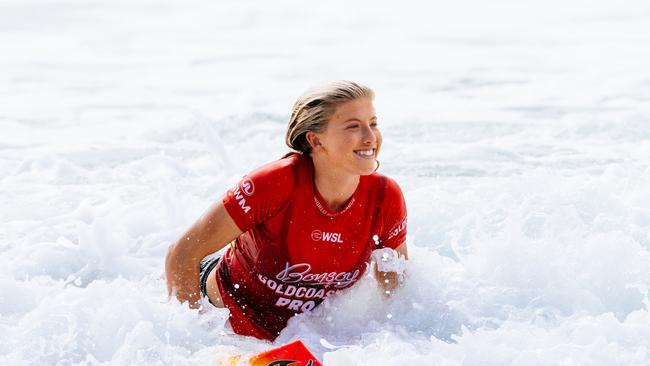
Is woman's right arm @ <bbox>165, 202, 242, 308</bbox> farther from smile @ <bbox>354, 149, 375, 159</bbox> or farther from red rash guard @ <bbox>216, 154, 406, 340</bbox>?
smile @ <bbox>354, 149, 375, 159</bbox>

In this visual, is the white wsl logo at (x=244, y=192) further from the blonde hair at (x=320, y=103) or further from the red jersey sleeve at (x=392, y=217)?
the red jersey sleeve at (x=392, y=217)

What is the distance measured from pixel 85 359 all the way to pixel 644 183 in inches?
153

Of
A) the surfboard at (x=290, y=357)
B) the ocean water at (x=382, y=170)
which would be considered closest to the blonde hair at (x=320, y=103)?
the ocean water at (x=382, y=170)

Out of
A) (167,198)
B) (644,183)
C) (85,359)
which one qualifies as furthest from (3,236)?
(644,183)

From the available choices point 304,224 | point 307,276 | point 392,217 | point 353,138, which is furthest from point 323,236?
point 353,138

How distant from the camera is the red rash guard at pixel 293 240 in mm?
3986

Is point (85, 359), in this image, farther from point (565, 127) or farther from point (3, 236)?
point (565, 127)

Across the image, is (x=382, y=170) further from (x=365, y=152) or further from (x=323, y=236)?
(x=365, y=152)

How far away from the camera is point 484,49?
14289mm

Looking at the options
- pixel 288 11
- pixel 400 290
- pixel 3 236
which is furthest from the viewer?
pixel 288 11

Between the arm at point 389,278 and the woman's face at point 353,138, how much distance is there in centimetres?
59

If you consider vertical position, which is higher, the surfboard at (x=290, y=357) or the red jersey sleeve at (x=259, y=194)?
the red jersey sleeve at (x=259, y=194)

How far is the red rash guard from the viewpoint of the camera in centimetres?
399

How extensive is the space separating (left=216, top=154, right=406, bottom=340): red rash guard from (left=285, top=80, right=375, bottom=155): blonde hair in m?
0.15
